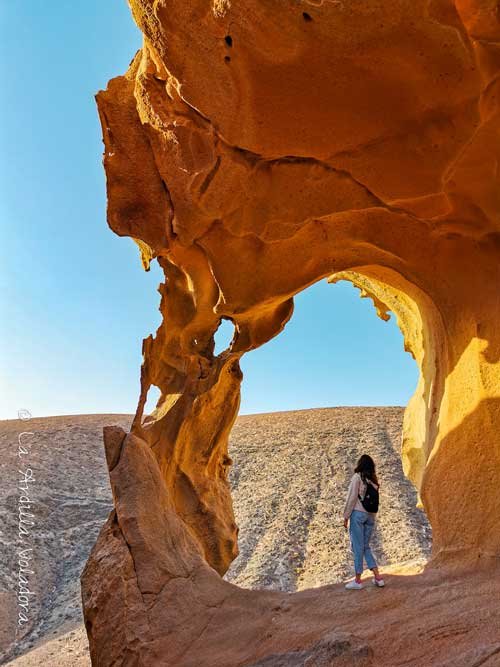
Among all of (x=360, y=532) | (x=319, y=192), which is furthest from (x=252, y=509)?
(x=319, y=192)

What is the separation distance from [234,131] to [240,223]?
1148 millimetres

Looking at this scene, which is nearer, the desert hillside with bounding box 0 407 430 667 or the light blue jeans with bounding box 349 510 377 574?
the light blue jeans with bounding box 349 510 377 574

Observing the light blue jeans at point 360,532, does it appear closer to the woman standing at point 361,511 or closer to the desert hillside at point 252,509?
the woman standing at point 361,511

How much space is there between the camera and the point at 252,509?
16.9m

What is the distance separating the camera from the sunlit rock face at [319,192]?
15.8 ft

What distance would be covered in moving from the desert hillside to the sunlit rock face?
5851mm

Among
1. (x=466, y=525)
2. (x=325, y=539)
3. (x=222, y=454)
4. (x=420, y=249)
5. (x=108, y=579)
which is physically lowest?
(x=325, y=539)

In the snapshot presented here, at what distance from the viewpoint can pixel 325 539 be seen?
572 inches

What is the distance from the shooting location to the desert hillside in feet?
40.7

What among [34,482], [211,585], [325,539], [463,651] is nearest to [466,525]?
[463,651]

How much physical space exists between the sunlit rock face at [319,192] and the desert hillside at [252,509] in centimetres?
585

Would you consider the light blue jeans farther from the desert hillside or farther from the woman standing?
the desert hillside

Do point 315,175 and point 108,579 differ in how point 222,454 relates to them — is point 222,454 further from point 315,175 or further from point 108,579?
point 315,175

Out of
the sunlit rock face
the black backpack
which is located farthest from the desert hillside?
the black backpack
